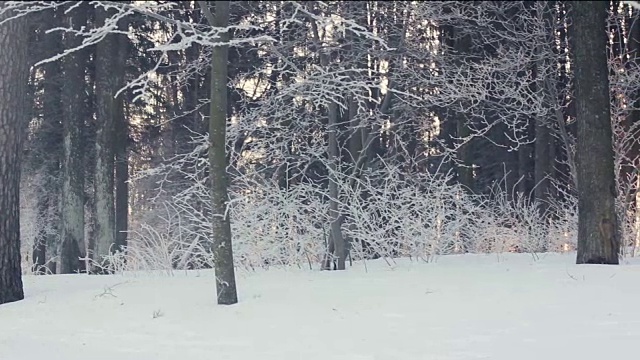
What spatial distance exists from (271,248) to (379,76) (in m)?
3.00

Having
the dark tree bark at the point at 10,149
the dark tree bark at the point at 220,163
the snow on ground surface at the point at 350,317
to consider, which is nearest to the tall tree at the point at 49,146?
the dark tree bark at the point at 10,149

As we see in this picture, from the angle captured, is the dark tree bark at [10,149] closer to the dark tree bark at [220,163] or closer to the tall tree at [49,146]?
the dark tree bark at [220,163]

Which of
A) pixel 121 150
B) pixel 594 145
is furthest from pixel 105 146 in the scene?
pixel 594 145

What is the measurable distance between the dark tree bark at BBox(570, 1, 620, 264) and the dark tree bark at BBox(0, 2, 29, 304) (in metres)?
6.70

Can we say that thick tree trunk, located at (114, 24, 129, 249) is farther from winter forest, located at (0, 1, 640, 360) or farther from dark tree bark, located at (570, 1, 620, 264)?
dark tree bark, located at (570, 1, 620, 264)

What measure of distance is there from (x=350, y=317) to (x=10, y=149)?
447cm

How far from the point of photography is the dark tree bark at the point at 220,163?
6.70 metres

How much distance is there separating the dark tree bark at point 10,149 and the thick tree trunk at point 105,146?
736cm

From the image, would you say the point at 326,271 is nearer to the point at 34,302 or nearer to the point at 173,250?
the point at 173,250

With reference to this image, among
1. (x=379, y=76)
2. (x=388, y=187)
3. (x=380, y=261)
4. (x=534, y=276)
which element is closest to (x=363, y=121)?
(x=379, y=76)

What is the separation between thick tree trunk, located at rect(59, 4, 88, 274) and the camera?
17000mm

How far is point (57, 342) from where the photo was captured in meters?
5.73

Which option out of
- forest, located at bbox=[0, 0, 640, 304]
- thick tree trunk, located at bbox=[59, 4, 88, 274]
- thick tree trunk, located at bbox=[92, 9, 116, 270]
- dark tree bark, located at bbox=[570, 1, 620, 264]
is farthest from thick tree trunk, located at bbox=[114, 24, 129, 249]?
dark tree bark, located at bbox=[570, 1, 620, 264]

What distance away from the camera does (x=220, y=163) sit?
671 centimetres
